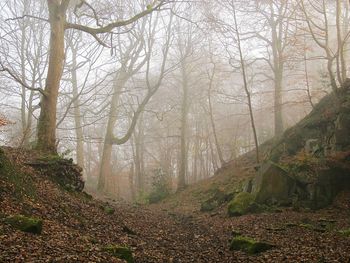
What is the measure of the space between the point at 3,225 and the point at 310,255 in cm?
565

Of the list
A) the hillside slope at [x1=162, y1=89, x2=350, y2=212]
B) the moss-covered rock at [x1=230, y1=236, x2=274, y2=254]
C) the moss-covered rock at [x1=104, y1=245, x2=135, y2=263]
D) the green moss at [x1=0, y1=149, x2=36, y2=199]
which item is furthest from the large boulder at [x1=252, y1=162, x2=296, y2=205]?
the green moss at [x1=0, y1=149, x2=36, y2=199]

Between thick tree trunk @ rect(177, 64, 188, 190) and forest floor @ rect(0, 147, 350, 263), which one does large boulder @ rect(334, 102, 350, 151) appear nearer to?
forest floor @ rect(0, 147, 350, 263)

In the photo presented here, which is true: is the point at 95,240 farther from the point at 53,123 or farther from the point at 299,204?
the point at 299,204

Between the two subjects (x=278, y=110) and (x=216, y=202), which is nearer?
(x=216, y=202)

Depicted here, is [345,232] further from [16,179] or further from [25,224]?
[16,179]

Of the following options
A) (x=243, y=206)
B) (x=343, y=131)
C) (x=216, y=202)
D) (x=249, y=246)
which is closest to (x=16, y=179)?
(x=249, y=246)

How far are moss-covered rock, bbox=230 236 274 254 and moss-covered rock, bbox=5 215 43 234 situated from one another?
420 centimetres

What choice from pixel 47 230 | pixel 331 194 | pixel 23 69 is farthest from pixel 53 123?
pixel 23 69

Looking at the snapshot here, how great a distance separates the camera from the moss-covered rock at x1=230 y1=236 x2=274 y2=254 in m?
7.70

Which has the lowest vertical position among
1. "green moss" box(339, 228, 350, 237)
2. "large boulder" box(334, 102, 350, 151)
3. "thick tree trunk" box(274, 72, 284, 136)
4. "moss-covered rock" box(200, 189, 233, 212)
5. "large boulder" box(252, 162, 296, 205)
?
"green moss" box(339, 228, 350, 237)

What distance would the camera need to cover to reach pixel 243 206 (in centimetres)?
1326

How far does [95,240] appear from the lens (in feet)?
24.2

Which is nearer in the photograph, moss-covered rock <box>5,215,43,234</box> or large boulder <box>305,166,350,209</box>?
moss-covered rock <box>5,215,43,234</box>

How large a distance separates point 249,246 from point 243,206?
5.51 meters
